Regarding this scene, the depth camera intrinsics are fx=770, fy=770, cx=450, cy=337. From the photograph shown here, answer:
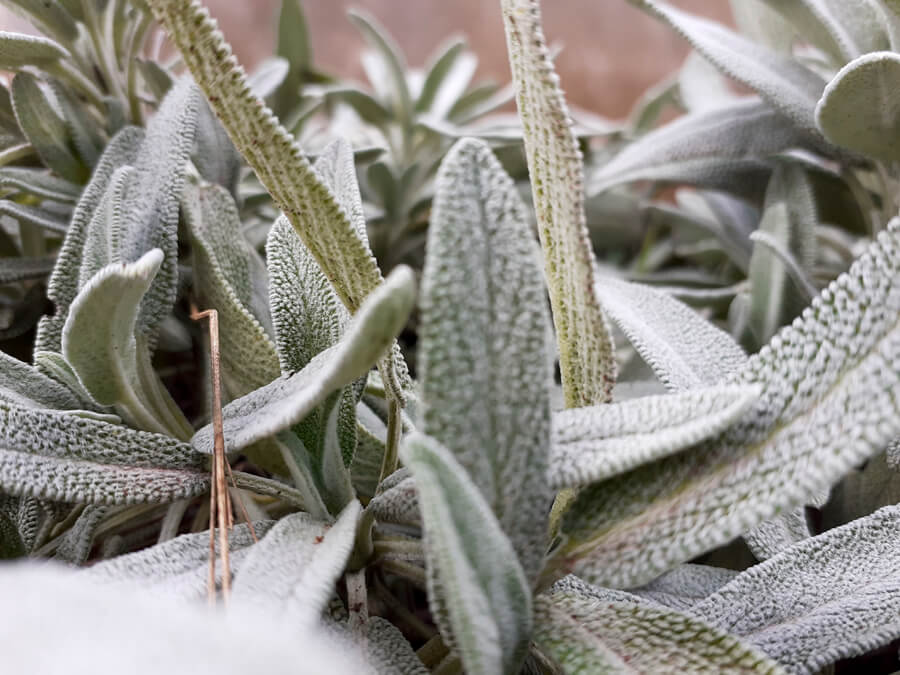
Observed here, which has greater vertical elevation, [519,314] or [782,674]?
[519,314]

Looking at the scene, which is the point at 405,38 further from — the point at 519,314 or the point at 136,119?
the point at 519,314

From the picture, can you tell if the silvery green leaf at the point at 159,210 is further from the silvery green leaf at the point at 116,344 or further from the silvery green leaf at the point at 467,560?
the silvery green leaf at the point at 467,560

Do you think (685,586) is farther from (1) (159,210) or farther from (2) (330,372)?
(1) (159,210)

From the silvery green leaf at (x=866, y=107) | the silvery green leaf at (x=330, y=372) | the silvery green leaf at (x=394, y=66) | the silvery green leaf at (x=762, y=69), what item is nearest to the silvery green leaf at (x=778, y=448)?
the silvery green leaf at (x=330, y=372)

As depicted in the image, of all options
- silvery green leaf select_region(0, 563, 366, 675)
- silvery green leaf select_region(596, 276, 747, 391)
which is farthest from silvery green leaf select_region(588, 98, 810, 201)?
silvery green leaf select_region(0, 563, 366, 675)

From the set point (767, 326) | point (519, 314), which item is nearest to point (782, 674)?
point (519, 314)

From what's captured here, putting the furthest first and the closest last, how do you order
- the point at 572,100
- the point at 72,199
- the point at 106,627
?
1. the point at 572,100
2. the point at 72,199
3. the point at 106,627

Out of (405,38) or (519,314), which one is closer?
(519,314)

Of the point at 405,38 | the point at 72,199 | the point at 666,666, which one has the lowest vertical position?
the point at 666,666
